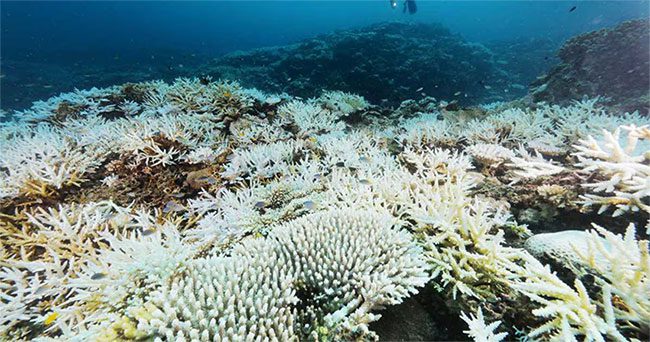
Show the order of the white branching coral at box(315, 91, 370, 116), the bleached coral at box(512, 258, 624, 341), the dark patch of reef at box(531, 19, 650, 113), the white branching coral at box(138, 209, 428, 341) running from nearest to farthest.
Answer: the bleached coral at box(512, 258, 624, 341), the white branching coral at box(138, 209, 428, 341), the dark patch of reef at box(531, 19, 650, 113), the white branching coral at box(315, 91, 370, 116)

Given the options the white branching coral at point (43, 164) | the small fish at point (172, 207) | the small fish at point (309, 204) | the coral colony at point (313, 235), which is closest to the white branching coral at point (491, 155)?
the coral colony at point (313, 235)

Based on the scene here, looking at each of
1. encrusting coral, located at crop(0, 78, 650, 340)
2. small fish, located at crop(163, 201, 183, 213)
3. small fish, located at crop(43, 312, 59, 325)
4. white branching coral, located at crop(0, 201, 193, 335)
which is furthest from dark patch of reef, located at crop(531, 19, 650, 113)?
small fish, located at crop(43, 312, 59, 325)

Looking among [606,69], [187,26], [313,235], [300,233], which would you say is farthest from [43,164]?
[187,26]

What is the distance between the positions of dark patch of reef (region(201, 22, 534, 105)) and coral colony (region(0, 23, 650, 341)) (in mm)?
9698

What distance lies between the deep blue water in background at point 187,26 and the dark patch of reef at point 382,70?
980 cm

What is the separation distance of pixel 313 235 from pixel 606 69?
1005 cm

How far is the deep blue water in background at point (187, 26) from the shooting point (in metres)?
26.2

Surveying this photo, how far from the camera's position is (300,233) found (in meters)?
2.28

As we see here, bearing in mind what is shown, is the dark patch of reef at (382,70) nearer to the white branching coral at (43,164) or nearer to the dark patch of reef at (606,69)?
the dark patch of reef at (606,69)

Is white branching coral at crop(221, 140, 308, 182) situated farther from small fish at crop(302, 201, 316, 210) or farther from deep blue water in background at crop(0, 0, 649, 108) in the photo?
deep blue water in background at crop(0, 0, 649, 108)

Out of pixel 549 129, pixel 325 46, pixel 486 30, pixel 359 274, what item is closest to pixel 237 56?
pixel 325 46

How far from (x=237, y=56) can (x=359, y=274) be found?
67.2 feet

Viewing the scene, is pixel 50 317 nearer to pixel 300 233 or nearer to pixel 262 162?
pixel 300 233

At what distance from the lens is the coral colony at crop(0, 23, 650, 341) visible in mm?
1707
